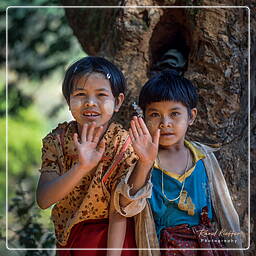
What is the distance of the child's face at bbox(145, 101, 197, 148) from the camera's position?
1.63 meters

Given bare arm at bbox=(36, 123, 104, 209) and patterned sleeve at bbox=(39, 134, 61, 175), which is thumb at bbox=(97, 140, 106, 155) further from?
patterned sleeve at bbox=(39, 134, 61, 175)

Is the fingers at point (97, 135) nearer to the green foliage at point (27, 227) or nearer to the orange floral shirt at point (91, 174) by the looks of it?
the orange floral shirt at point (91, 174)

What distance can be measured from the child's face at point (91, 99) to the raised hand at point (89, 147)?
77 mm

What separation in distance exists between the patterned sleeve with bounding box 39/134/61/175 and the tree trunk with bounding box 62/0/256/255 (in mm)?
399

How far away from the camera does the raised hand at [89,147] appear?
1410mm

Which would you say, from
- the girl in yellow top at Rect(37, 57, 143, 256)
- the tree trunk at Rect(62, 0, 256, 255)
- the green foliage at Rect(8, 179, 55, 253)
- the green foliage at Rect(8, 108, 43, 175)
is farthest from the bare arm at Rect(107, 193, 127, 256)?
the green foliage at Rect(8, 108, 43, 175)

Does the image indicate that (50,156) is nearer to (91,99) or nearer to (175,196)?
(91,99)

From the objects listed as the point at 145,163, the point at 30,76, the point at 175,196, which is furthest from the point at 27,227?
the point at 145,163

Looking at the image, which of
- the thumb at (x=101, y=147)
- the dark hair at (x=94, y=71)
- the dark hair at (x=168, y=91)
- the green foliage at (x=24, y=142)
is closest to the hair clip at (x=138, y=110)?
the dark hair at (x=168, y=91)

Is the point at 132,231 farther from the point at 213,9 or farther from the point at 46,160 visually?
the point at 213,9

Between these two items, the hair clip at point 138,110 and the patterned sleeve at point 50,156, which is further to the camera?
the hair clip at point 138,110

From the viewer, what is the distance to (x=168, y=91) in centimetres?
163

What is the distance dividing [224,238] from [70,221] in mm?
514

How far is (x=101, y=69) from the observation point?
1553mm
